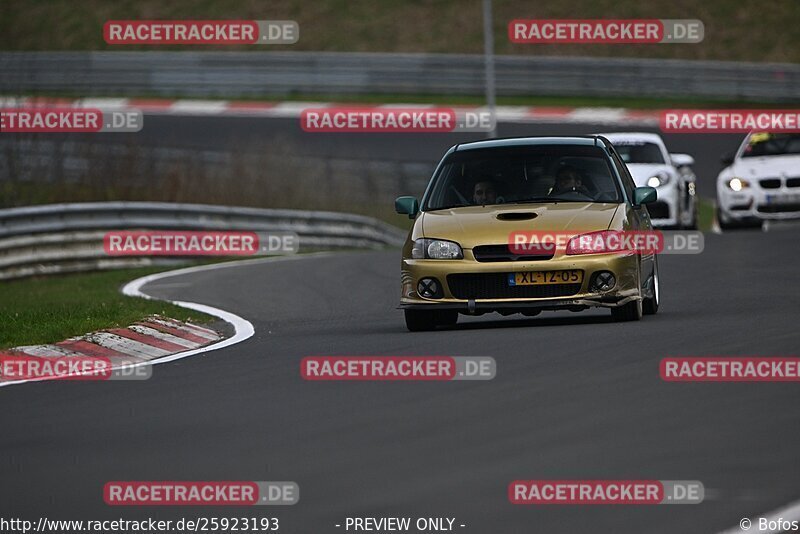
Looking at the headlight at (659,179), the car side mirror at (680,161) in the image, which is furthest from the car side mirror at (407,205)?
the car side mirror at (680,161)

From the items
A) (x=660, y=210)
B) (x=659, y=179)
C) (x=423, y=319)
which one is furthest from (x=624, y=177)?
(x=660, y=210)

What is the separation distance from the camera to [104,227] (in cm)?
2358

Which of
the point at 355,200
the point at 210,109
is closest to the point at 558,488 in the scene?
the point at 355,200

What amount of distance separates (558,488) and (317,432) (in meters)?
1.79

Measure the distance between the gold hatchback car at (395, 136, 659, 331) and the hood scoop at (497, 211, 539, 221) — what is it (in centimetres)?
1

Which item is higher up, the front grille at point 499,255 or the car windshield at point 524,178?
the car windshield at point 524,178

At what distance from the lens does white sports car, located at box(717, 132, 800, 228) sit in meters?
23.4

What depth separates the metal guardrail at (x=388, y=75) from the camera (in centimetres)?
4222

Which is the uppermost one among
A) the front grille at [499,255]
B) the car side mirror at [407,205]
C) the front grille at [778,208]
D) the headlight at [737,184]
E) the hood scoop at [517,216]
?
the headlight at [737,184]

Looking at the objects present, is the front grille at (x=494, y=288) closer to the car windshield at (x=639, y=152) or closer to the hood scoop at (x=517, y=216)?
the hood scoop at (x=517, y=216)

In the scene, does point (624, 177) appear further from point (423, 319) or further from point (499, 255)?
point (423, 319)

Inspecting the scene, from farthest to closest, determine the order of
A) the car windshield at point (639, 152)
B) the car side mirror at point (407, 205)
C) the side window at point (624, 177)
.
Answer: the car windshield at point (639, 152) < the side window at point (624, 177) < the car side mirror at point (407, 205)

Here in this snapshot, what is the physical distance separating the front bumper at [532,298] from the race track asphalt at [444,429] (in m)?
0.21

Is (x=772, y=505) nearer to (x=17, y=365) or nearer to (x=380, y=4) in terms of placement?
(x=17, y=365)
